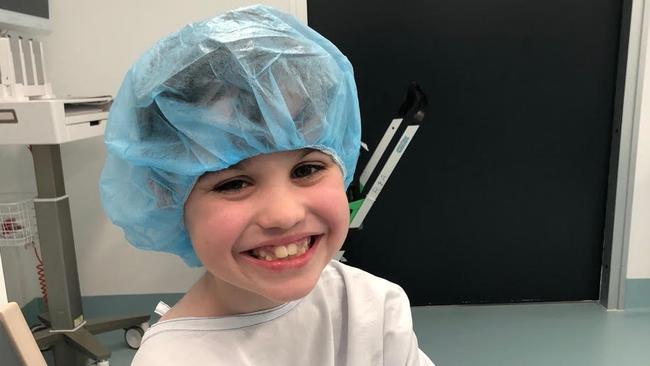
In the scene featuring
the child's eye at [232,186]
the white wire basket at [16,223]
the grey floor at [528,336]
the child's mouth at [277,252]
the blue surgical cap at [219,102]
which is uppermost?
the blue surgical cap at [219,102]

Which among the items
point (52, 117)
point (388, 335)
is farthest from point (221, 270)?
point (52, 117)

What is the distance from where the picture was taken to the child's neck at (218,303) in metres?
0.80

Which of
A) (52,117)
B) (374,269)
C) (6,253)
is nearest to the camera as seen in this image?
(52,117)

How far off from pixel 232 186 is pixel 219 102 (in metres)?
0.11

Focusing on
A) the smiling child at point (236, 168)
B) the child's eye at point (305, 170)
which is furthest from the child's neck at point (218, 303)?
the child's eye at point (305, 170)

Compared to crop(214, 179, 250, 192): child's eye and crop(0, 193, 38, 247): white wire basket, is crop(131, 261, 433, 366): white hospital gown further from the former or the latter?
crop(0, 193, 38, 247): white wire basket

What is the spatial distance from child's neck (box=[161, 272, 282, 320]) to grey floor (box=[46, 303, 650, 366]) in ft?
4.56

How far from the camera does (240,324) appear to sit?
2.62 feet

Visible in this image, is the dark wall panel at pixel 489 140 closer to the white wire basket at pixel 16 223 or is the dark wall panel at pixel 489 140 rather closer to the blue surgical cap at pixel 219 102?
the white wire basket at pixel 16 223

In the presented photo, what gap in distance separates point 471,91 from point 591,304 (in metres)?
1.18

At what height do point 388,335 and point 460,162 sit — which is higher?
point 388,335

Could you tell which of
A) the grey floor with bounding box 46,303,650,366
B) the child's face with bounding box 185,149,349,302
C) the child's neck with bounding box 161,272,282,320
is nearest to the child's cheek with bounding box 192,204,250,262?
the child's face with bounding box 185,149,349,302

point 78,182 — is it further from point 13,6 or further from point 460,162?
point 460,162

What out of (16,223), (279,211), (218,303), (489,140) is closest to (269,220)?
(279,211)
